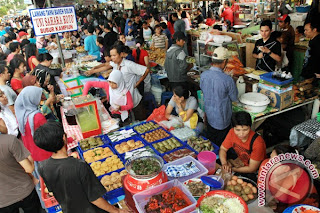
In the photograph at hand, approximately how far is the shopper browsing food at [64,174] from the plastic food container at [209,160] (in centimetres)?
117

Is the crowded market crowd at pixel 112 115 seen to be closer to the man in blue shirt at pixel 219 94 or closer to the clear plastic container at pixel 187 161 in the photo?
the man in blue shirt at pixel 219 94

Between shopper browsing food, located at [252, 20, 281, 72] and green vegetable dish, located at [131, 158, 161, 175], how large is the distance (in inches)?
119

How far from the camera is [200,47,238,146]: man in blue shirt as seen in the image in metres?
3.44

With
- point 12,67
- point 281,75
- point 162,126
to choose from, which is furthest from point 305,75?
point 12,67

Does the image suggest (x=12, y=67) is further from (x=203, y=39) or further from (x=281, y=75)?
(x=281, y=75)

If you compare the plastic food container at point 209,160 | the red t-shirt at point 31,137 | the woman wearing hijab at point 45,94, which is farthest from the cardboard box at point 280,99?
the woman wearing hijab at point 45,94

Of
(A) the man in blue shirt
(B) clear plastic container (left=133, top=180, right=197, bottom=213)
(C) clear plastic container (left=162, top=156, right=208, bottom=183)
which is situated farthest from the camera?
(A) the man in blue shirt

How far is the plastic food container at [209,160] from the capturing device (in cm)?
268

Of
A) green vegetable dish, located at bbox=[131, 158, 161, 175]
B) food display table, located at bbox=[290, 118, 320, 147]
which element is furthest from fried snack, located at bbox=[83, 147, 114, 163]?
food display table, located at bbox=[290, 118, 320, 147]

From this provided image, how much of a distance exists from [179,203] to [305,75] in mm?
4027

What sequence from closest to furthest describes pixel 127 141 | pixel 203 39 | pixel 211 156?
pixel 211 156, pixel 127 141, pixel 203 39

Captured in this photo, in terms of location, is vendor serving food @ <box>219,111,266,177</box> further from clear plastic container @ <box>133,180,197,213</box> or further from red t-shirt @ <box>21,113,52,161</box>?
red t-shirt @ <box>21,113,52,161</box>

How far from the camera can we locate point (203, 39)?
523 centimetres

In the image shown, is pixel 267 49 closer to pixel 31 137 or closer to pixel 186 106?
pixel 186 106
